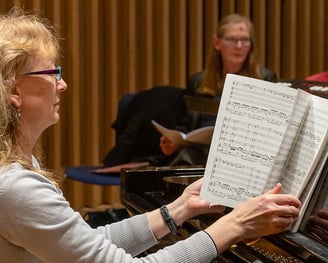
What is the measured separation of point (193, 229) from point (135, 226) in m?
0.18

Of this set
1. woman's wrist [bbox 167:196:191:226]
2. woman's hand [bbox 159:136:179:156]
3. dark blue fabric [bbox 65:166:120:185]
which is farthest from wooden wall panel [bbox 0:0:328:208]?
woman's wrist [bbox 167:196:191:226]

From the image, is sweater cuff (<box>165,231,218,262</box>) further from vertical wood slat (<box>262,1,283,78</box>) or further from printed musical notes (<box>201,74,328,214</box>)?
vertical wood slat (<box>262,1,283,78</box>)

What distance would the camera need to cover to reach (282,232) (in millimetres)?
1530

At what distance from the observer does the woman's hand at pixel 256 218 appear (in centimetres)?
141

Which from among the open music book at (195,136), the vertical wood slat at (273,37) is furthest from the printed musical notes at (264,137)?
the vertical wood slat at (273,37)

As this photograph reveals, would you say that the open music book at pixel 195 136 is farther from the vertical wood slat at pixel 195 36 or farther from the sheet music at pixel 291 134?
the vertical wood slat at pixel 195 36

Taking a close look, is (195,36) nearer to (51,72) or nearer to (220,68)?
(220,68)

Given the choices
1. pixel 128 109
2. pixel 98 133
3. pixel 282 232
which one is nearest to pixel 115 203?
pixel 98 133

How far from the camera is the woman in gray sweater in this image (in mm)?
1351

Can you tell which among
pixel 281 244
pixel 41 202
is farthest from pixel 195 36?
pixel 41 202

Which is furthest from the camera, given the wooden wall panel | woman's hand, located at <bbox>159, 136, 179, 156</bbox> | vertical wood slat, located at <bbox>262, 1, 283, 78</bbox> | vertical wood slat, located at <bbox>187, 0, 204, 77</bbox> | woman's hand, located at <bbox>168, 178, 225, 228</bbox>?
vertical wood slat, located at <bbox>262, 1, 283, 78</bbox>

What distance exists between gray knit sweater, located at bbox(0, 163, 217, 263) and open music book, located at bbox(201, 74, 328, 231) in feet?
0.55

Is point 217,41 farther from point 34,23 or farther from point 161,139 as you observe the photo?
point 34,23

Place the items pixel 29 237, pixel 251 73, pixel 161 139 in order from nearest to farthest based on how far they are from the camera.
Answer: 1. pixel 29 237
2. pixel 161 139
3. pixel 251 73
